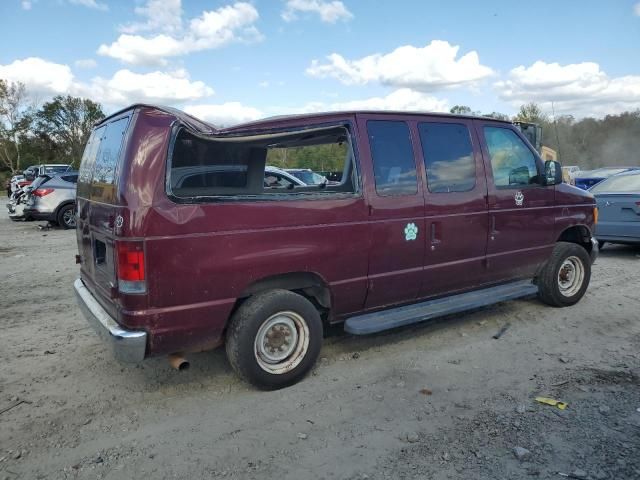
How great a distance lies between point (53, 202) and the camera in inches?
525

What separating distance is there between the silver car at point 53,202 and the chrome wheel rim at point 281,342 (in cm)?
1133

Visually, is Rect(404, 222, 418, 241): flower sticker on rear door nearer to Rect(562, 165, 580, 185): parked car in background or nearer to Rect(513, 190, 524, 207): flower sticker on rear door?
Rect(513, 190, 524, 207): flower sticker on rear door

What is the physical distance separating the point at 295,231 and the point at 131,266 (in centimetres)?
116

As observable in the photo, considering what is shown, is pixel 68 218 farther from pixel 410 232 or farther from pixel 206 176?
pixel 410 232

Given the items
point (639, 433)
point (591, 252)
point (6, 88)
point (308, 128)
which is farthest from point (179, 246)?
point (6, 88)

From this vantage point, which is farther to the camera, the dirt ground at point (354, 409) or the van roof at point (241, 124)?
the van roof at point (241, 124)

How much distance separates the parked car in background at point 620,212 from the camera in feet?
27.3

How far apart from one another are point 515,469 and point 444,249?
6.82 feet

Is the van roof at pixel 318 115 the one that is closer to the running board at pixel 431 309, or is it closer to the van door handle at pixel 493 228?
the van door handle at pixel 493 228

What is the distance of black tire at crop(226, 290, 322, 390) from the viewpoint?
352cm

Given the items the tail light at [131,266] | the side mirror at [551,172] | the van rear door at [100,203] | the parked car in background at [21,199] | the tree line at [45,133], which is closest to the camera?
the tail light at [131,266]

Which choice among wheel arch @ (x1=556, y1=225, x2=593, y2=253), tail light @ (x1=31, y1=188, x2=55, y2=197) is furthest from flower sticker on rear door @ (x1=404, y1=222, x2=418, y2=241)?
tail light @ (x1=31, y1=188, x2=55, y2=197)

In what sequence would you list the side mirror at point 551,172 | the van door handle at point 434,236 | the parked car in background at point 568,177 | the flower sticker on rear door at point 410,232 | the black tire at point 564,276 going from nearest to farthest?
the flower sticker on rear door at point 410,232 → the van door handle at point 434,236 → the side mirror at point 551,172 → the black tire at point 564,276 → the parked car in background at point 568,177

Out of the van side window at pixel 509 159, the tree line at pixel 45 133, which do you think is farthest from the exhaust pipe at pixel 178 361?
the tree line at pixel 45 133
